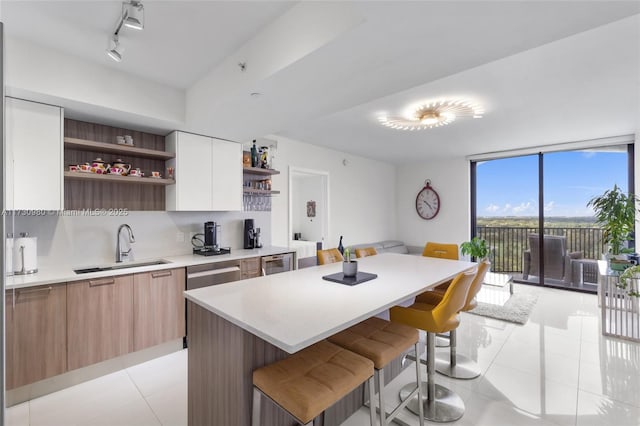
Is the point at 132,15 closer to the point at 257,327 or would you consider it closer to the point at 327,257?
the point at 257,327

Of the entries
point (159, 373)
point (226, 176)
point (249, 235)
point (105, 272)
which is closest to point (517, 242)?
point (249, 235)

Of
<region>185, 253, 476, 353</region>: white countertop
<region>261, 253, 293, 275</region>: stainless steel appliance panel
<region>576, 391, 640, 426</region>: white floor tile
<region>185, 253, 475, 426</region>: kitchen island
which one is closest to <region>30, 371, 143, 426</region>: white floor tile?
<region>185, 253, 475, 426</region>: kitchen island

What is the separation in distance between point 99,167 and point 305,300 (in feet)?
7.87

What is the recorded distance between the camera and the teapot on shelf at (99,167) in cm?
264

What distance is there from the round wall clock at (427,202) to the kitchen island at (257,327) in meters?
4.71

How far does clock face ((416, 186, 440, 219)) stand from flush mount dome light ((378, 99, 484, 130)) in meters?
3.06

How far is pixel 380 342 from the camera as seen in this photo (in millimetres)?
1639

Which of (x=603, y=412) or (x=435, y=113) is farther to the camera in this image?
(x=435, y=113)

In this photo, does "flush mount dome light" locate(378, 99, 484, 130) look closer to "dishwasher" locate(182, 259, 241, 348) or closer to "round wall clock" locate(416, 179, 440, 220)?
"dishwasher" locate(182, 259, 241, 348)

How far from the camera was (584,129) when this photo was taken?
13.4 ft

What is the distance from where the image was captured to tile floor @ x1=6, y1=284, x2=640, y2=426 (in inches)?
76.3

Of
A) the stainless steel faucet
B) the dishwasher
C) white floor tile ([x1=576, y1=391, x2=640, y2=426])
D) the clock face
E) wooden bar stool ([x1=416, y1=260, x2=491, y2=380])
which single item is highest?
the clock face

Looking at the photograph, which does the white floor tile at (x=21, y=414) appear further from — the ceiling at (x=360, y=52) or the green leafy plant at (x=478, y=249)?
the green leafy plant at (x=478, y=249)

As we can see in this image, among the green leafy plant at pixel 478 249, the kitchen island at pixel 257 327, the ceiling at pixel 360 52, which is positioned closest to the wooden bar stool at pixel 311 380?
the kitchen island at pixel 257 327
